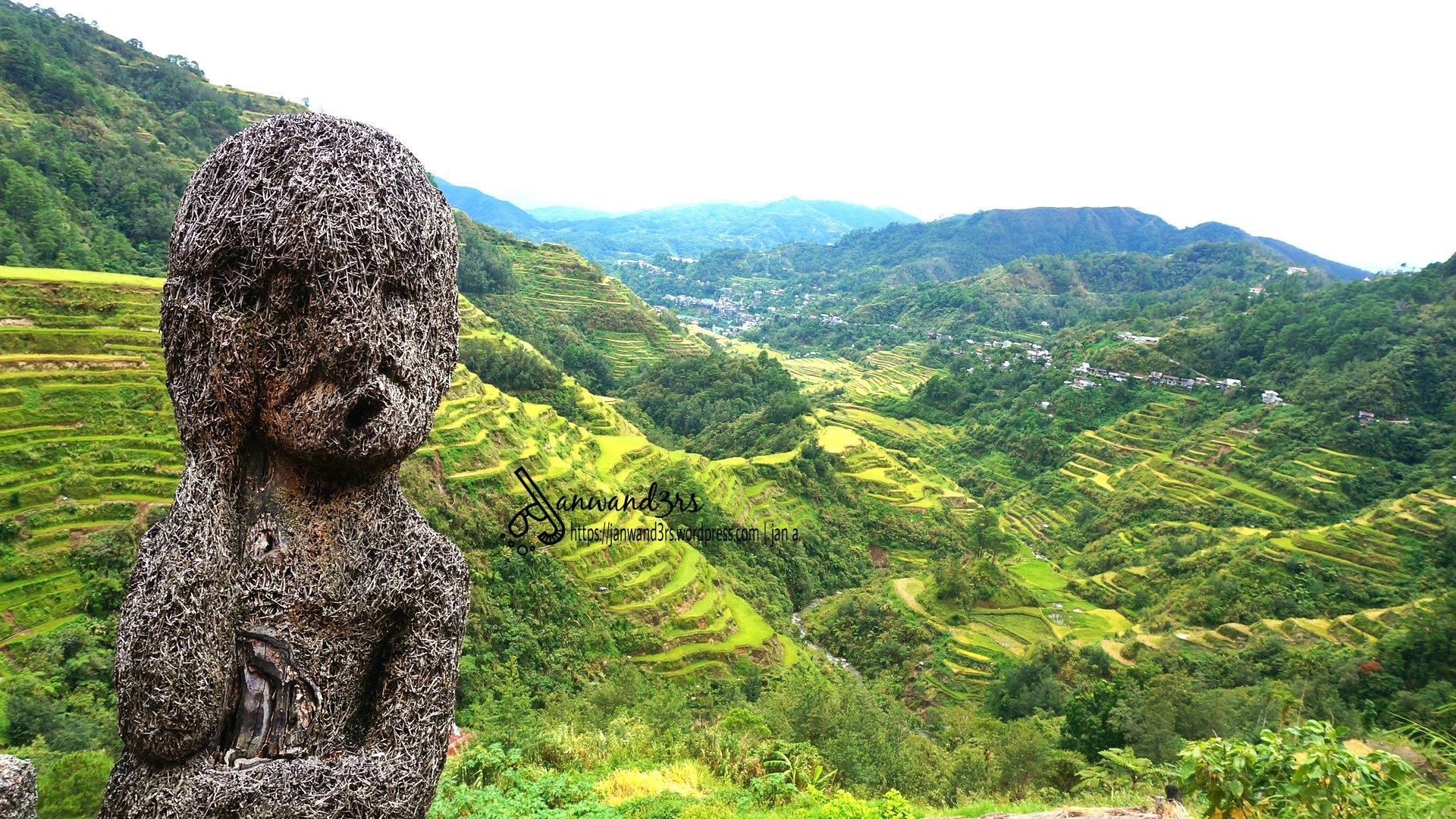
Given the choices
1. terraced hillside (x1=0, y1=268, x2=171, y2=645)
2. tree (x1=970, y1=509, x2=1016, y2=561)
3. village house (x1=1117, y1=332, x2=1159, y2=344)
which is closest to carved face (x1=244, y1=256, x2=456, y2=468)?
terraced hillside (x1=0, y1=268, x2=171, y2=645)

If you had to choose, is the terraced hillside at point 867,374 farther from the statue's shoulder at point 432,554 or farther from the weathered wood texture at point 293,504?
the weathered wood texture at point 293,504

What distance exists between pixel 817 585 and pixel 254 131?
28255mm

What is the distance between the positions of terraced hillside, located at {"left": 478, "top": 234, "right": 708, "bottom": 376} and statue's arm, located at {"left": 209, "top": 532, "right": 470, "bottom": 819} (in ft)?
142

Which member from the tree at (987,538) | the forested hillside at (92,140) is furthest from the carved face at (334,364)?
the tree at (987,538)

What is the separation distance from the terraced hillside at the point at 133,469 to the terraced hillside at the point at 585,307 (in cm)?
2613

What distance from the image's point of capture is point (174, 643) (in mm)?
2176

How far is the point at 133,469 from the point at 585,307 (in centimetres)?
3897

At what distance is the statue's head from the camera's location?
86.0 inches

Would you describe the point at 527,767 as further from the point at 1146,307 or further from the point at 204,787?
the point at 1146,307

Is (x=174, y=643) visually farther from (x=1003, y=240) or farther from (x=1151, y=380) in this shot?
(x=1003, y=240)

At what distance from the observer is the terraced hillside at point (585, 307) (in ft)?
159

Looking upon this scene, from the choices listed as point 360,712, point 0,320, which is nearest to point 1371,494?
point 360,712

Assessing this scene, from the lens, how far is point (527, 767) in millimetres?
8914

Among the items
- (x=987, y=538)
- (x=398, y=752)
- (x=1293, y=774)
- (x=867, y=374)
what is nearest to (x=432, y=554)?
(x=398, y=752)
